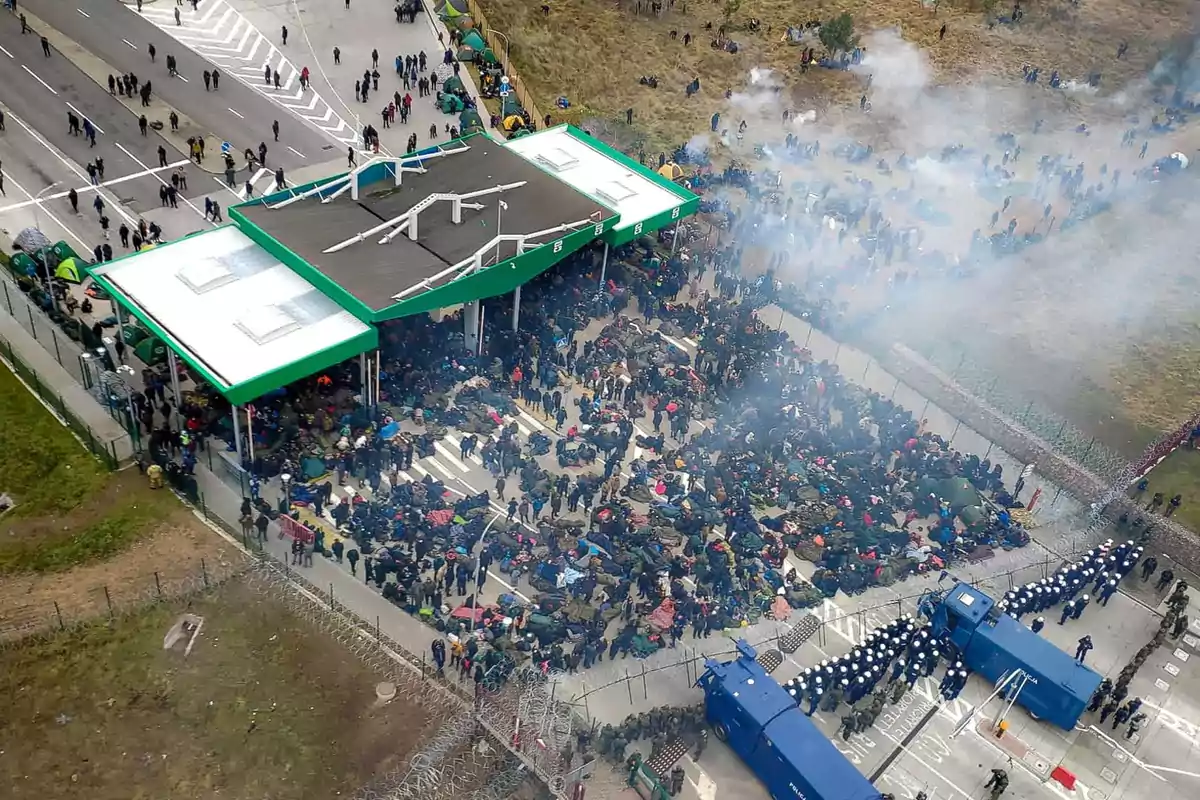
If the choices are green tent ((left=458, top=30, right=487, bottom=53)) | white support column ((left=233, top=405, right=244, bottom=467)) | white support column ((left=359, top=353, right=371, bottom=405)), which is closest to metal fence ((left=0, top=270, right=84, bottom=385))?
white support column ((left=233, top=405, right=244, bottom=467))

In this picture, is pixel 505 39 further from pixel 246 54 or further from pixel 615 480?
pixel 615 480

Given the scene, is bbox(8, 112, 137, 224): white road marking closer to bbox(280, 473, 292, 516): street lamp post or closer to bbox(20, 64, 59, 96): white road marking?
bbox(20, 64, 59, 96): white road marking

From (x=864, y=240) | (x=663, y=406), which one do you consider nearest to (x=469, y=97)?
(x=864, y=240)

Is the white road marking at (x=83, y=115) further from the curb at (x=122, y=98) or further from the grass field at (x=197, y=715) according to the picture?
the grass field at (x=197, y=715)

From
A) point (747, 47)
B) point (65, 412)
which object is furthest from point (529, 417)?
point (747, 47)

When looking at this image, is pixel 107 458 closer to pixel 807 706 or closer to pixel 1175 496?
pixel 807 706
